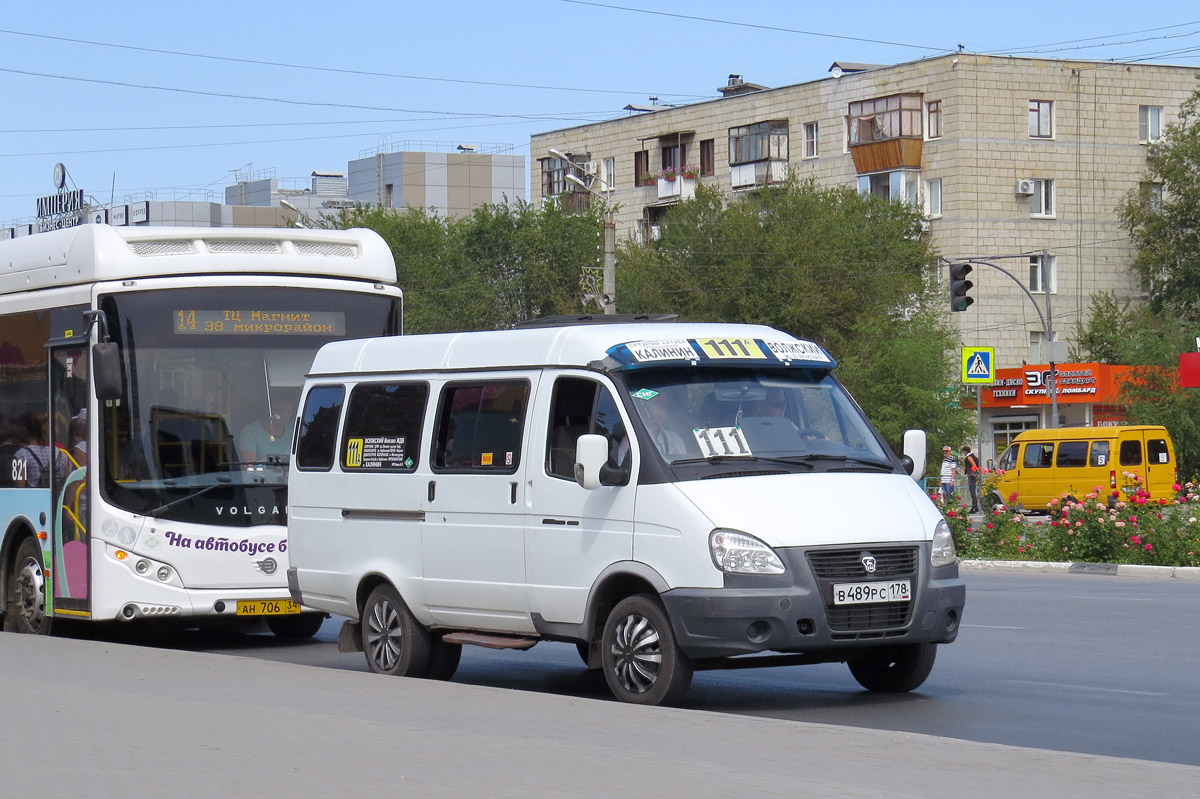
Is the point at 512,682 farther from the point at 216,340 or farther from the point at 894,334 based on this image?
the point at 894,334

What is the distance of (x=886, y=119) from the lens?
6831cm

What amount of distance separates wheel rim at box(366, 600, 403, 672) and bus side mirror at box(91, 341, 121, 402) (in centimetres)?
295

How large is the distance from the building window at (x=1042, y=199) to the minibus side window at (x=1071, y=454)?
27.7 m

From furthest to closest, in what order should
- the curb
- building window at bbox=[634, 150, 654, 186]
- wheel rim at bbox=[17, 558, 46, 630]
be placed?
building window at bbox=[634, 150, 654, 186] < the curb < wheel rim at bbox=[17, 558, 46, 630]

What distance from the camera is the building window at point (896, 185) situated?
67.5m

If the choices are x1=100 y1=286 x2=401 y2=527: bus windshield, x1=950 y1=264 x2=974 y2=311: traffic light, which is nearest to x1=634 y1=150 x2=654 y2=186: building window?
x1=950 y1=264 x2=974 y2=311: traffic light

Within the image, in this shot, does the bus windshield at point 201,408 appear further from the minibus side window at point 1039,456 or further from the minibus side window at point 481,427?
the minibus side window at point 1039,456

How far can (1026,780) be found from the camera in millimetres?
7230

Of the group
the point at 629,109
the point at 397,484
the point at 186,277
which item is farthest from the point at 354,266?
the point at 629,109

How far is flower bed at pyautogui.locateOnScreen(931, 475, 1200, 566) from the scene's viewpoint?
74.4 ft

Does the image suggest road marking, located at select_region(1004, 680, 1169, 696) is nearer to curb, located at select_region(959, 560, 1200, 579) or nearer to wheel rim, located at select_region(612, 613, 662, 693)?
wheel rim, located at select_region(612, 613, 662, 693)

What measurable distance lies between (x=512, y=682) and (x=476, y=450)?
1.82m

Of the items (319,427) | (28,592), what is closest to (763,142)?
(28,592)

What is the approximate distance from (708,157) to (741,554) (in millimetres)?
69168
